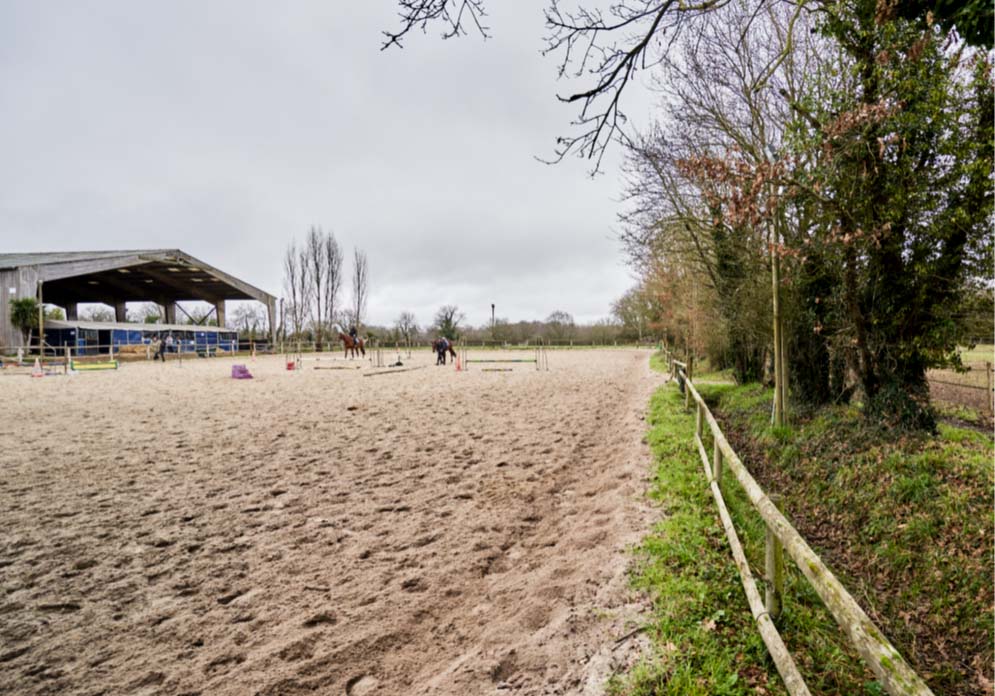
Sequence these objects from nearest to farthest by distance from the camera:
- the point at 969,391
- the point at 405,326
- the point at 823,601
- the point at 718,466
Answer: the point at 823,601, the point at 718,466, the point at 969,391, the point at 405,326

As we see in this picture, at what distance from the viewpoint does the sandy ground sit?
2.94 meters

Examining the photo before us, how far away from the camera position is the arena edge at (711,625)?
2.54 metres

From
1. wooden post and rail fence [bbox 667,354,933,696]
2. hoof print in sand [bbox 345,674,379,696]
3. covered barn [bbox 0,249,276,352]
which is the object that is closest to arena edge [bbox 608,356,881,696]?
wooden post and rail fence [bbox 667,354,933,696]

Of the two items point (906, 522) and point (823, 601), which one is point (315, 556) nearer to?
point (823, 601)

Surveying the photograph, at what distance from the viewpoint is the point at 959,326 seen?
684 cm

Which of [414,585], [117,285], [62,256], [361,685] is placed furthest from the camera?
[117,285]

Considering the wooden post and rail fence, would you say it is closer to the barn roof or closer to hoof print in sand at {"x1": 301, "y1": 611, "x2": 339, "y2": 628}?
hoof print in sand at {"x1": 301, "y1": 611, "x2": 339, "y2": 628}

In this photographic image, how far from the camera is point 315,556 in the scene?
4359mm

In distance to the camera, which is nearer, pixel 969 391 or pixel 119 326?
pixel 969 391

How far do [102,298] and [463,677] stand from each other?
4537 centimetres

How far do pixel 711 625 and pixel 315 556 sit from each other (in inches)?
128

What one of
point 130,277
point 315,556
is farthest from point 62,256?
point 315,556

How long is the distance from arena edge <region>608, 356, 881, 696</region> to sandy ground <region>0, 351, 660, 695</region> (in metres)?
0.20

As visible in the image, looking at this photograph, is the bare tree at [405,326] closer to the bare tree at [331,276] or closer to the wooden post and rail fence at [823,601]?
the bare tree at [331,276]
